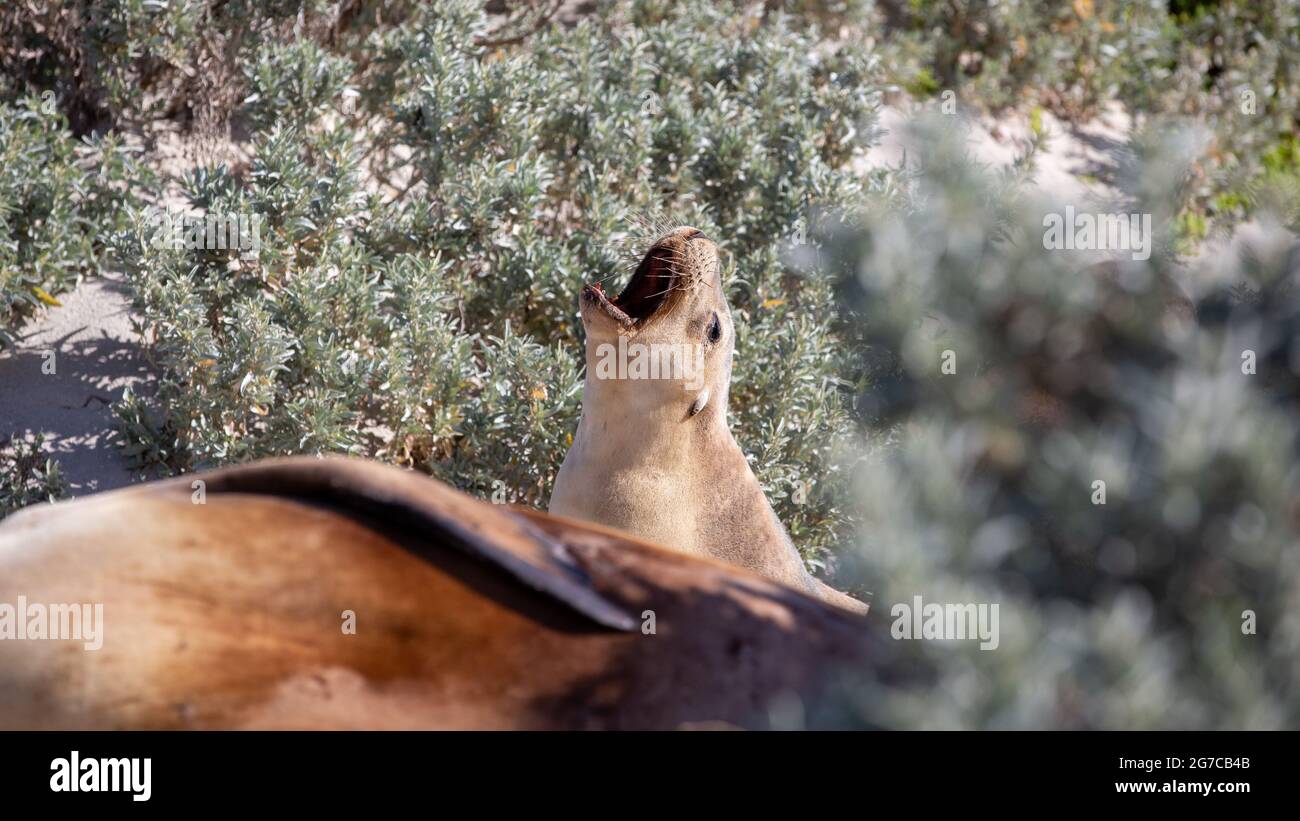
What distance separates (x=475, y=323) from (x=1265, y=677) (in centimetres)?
472

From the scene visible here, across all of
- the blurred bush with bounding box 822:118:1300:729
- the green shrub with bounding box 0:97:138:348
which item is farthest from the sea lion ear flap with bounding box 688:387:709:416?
the green shrub with bounding box 0:97:138:348

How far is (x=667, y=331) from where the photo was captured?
12.7 feet

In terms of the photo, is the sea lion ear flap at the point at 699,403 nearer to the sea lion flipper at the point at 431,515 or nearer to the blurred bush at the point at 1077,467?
the sea lion flipper at the point at 431,515

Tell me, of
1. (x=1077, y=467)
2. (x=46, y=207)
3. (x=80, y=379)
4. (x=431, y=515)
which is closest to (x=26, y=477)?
(x=80, y=379)

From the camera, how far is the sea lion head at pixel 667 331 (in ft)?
12.7

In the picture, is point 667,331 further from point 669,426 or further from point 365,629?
point 365,629

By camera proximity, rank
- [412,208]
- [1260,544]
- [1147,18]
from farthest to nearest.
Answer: [1147,18]
[412,208]
[1260,544]

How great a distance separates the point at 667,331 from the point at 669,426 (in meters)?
0.30

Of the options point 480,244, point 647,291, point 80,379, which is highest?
point 480,244

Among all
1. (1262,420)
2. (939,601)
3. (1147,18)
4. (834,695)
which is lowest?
(834,695)

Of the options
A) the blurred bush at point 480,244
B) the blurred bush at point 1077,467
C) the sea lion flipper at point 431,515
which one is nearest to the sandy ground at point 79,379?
the blurred bush at point 480,244
